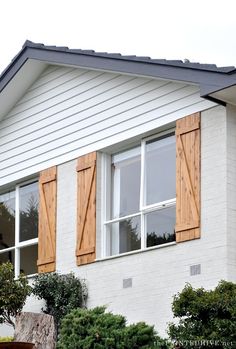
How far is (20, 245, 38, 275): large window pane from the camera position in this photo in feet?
57.3

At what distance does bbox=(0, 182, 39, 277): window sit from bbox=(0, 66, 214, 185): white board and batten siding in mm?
390

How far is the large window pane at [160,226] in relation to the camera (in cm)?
1461

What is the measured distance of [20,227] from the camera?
18.1 meters

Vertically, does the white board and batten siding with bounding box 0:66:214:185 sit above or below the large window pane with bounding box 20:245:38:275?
above

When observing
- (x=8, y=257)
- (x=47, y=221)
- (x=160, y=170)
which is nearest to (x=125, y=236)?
(x=160, y=170)

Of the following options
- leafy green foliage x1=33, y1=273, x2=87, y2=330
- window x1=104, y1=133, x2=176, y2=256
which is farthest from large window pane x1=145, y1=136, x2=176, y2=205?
leafy green foliage x1=33, y1=273, x2=87, y2=330

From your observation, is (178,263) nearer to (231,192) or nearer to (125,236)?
(231,192)

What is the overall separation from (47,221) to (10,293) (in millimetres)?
1770

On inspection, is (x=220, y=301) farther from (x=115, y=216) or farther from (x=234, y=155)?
(x=115, y=216)

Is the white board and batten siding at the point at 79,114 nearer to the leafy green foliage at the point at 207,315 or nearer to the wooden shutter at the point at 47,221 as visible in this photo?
the wooden shutter at the point at 47,221

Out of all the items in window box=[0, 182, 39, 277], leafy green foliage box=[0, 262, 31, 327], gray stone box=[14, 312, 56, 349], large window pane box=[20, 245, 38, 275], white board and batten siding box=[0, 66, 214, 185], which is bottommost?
gray stone box=[14, 312, 56, 349]

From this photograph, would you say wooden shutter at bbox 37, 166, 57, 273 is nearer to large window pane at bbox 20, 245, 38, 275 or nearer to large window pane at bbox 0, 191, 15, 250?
large window pane at bbox 20, 245, 38, 275

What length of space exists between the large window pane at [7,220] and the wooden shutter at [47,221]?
4.61ft

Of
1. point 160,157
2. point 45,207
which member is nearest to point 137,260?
point 160,157
